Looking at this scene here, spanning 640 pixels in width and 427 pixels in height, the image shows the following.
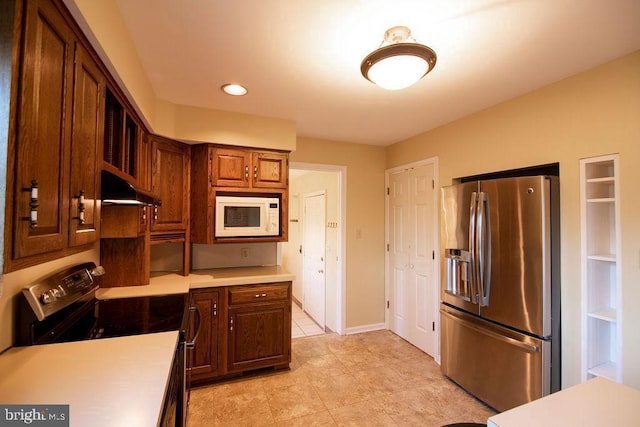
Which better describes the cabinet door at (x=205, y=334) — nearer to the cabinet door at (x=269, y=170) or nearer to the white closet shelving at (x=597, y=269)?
the cabinet door at (x=269, y=170)

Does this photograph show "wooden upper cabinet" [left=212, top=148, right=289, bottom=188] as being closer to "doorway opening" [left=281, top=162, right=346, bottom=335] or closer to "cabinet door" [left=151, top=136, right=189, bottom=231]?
"cabinet door" [left=151, top=136, right=189, bottom=231]

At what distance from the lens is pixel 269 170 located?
113 inches

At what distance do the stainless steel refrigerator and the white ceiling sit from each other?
0.77 m

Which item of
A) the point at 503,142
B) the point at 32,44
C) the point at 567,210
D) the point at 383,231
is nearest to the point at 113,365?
→ the point at 32,44

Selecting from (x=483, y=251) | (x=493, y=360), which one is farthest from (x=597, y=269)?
(x=493, y=360)

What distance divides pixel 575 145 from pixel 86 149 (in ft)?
9.33

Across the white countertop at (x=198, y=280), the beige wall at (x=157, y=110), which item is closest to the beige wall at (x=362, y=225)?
the beige wall at (x=157, y=110)

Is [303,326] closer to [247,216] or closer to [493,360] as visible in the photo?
[247,216]

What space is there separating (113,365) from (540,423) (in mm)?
1516

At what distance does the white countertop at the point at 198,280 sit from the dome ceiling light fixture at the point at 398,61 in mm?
1872

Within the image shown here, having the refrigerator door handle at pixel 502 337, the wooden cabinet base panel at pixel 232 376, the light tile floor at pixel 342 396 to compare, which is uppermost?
the refrigerator door handle at pixel 502 337

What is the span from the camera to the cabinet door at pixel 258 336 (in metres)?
2.54

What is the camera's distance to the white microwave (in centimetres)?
269

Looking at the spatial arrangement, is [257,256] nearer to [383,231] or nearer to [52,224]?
[383,231]
